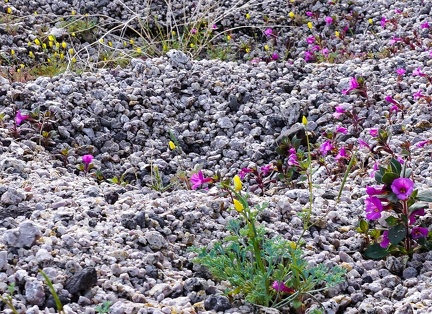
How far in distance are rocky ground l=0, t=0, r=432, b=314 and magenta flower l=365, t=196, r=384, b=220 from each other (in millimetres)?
150

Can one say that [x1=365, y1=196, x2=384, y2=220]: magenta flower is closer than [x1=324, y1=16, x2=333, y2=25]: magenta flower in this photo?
Yes

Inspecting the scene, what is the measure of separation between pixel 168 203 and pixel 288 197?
554 mm

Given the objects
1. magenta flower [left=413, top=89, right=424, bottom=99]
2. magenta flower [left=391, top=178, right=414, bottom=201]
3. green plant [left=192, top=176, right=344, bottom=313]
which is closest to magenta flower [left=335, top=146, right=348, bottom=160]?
magenta flower [left=413, top=89, right=424, bottom=99]

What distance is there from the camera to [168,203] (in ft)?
9.02

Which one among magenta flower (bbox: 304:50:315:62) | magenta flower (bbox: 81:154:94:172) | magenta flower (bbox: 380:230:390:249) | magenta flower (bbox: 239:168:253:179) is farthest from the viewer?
magenta flower (bbox: 304:50:315:62)

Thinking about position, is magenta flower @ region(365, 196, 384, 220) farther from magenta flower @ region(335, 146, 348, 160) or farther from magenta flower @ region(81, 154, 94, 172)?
magenta flower @ region(81, 154, 94, 172)

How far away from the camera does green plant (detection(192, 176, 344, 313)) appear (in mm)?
2092

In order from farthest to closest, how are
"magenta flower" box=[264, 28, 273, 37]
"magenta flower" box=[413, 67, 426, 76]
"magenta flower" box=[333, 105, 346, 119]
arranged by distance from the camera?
"magenta flower" box=[264, 28, 273, 37] → "magenta flower" box=[413, 67, 426, 76] → "magenta flower" box=[333, 105, 346, 119]

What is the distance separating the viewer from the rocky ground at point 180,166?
2.19m

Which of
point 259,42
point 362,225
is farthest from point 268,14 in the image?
point 362,225

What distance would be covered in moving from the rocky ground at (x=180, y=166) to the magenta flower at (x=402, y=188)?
0.26m

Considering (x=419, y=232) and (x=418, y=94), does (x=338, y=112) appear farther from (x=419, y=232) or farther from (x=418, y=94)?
(x=419, y=232)

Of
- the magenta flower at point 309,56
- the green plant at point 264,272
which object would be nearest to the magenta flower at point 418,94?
the magenta flower at point 309,56

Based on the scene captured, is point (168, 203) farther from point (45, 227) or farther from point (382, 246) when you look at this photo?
point (382, 246)
